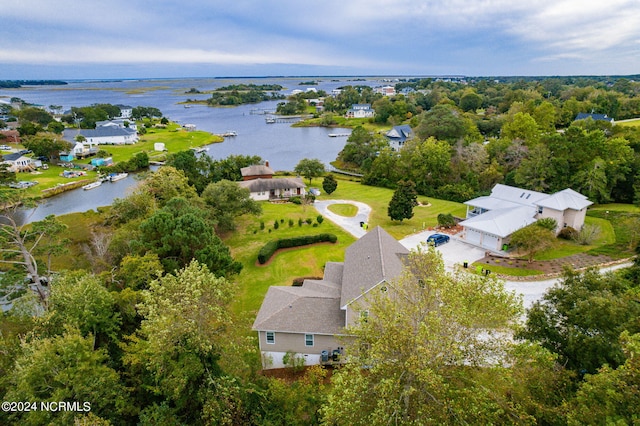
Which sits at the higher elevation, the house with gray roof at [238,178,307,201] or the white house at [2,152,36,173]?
the white house at [2,152,36,173]

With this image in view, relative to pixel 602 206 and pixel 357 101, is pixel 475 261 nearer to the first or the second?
pixel 602 206

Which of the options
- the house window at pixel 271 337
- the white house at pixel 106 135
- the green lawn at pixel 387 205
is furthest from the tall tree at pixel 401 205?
the white house at pixel 106 135

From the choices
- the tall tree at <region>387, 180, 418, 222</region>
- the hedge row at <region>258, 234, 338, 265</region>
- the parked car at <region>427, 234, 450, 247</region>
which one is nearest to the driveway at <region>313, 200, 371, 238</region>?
the hedge row at <region>258, 234, 338, 265</region>

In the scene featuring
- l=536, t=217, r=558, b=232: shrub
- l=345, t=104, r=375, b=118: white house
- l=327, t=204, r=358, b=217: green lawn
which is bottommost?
l=327, t=204, r=358, b=217: green lawn

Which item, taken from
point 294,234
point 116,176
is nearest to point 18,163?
point 116,176

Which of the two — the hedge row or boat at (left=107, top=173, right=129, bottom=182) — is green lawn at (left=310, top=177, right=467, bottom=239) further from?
boat at (left=107, top=173, right=129, bottom=182)

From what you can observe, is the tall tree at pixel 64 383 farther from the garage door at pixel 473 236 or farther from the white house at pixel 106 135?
the white house at pixel 106 135

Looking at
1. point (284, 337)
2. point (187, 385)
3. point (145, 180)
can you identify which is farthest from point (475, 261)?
point (145, 180)
